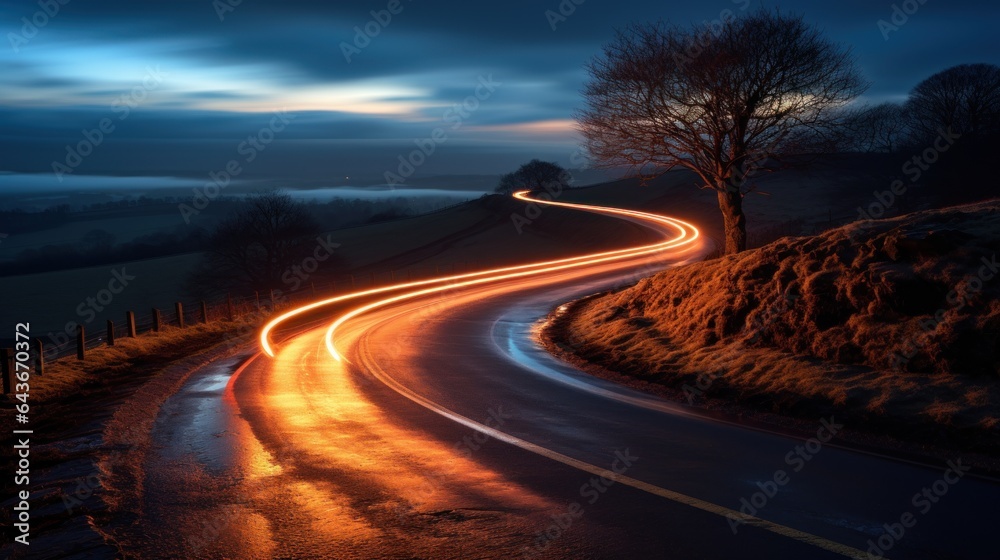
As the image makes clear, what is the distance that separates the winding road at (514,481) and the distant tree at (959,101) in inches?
2612

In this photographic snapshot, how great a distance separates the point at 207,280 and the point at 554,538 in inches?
2742

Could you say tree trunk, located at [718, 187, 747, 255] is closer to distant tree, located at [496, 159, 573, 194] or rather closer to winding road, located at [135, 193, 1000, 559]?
winding road, located at [135, 193, 1000, 559]

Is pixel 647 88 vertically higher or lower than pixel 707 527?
higher

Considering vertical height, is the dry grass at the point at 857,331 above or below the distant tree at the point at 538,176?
below

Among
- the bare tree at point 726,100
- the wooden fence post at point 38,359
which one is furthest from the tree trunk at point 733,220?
the wooden fence post at point 38,359

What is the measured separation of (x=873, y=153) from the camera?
96.0 meters

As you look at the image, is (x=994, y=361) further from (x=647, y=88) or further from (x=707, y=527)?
(x=647, y=88)

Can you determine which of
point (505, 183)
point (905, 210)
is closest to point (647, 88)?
point (905, 210)

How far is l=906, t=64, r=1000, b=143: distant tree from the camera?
68562 millimetres

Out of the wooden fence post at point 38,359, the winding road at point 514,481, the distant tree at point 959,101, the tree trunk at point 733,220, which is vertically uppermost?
the distant tree at point 959,101

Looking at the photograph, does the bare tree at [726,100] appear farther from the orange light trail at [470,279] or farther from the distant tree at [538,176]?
the distant tree at [538,176]

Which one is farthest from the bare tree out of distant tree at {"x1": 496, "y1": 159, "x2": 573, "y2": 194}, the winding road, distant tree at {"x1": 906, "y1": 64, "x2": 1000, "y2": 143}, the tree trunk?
distant tree at {"x1": 496, "y1": 159, "x2": 573, "y2": 194}

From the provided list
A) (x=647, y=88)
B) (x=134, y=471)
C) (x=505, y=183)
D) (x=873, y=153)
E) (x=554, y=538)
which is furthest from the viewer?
(x=505, y=183)

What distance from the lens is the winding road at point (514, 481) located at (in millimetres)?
6027
